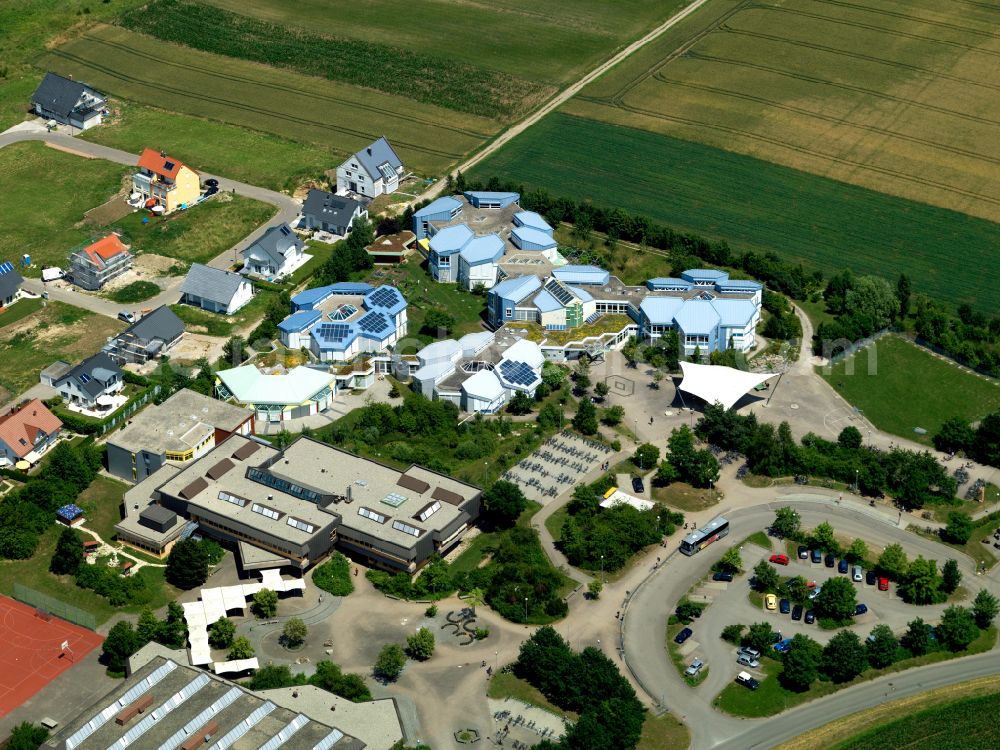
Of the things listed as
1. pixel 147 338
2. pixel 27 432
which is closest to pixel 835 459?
pixel 147 338

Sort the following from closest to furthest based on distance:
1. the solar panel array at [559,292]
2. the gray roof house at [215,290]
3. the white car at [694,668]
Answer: the white car at [694,668], the solar panel array at [559,292], the gray roof house at [215,290]

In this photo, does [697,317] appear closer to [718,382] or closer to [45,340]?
[718,382]

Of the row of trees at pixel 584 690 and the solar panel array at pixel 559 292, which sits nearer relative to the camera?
the row of trees at pixel 584 690

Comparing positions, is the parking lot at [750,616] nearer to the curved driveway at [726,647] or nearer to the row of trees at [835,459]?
the curved driveway at [726,647]

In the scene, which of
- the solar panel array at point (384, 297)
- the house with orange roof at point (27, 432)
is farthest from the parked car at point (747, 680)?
the house with orange roof at point (27, 432)

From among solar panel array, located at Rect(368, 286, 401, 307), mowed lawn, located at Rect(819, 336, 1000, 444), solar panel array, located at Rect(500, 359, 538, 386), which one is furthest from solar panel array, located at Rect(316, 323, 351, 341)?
mowed lawn, located at Rect(819, 336, 1000, 444)

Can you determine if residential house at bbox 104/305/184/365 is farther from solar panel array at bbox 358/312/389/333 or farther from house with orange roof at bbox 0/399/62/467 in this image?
solar panel array at bbox 358/312/389/333
